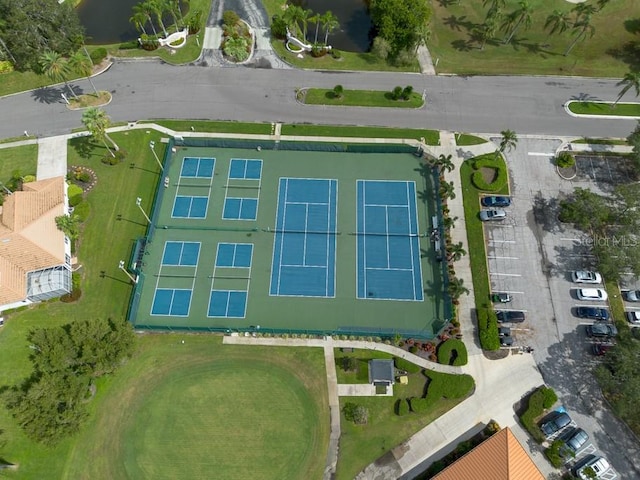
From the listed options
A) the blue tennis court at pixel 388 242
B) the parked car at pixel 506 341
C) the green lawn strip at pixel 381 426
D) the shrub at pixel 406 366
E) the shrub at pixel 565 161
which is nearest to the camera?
the green lawn strip at pixel 381 426

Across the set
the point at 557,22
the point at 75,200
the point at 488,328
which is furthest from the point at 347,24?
the point at 488,328

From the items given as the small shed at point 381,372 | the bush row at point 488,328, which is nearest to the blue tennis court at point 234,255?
the small shed at point 381,372

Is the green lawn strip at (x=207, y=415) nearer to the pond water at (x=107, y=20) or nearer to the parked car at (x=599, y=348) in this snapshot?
the parked car at (x=599, y=348)

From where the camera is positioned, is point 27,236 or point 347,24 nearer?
point 27,236

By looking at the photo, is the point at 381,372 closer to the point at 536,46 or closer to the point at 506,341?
the point at 506,341

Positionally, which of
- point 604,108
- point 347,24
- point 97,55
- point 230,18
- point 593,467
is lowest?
point 593,467

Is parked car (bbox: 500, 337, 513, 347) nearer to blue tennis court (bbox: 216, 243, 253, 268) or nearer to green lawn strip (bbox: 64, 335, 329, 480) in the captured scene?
green lawn strip (bbox: 64, 335, 329, 480)

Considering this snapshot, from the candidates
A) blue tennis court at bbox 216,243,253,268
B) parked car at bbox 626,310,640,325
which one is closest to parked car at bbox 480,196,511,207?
parked car at bbox 626,310,640,325

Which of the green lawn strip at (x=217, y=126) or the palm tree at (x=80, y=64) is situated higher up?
the palm tree at (x=80, y=64)
